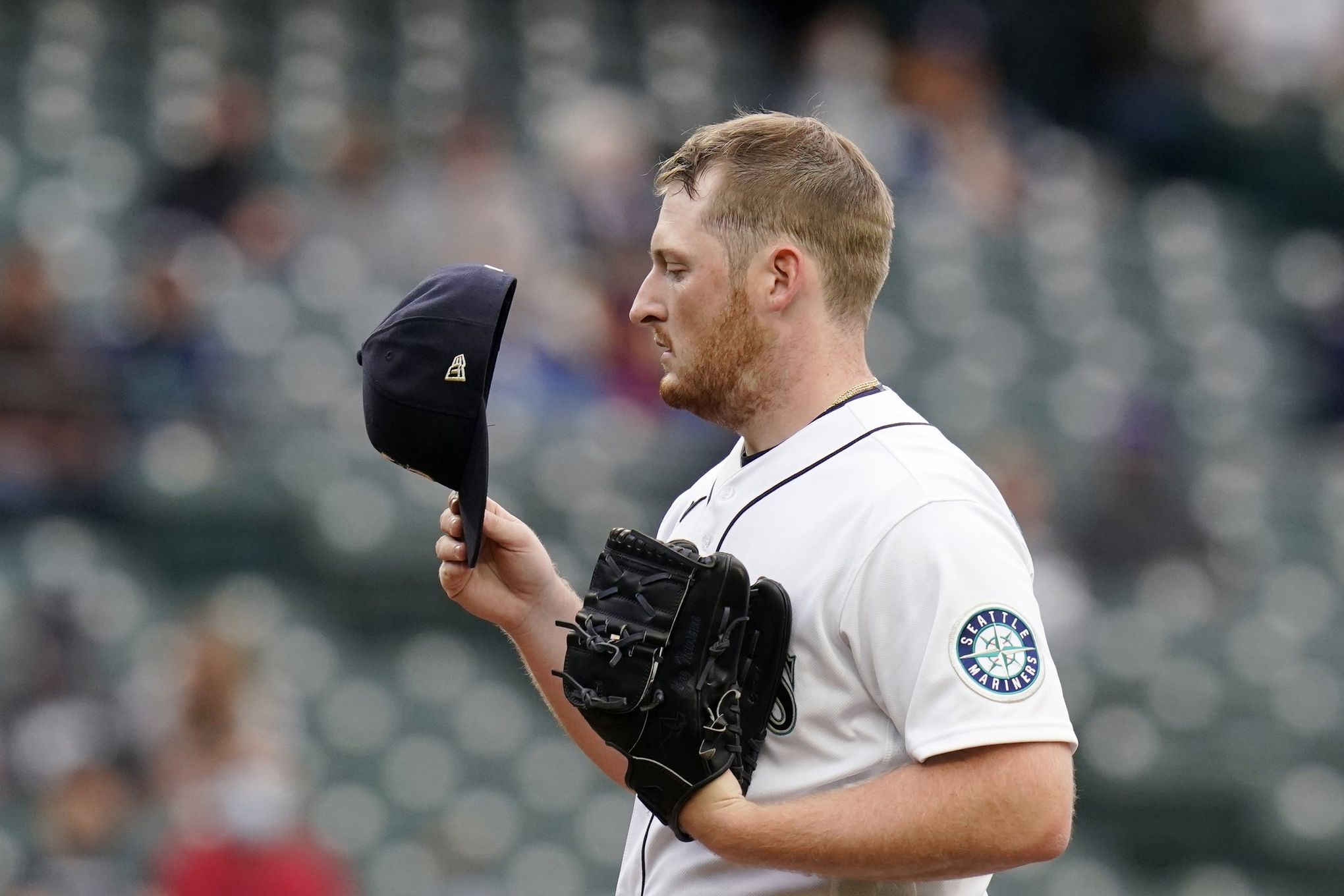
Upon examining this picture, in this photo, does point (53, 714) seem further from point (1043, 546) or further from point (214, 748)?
point (1043, 546)

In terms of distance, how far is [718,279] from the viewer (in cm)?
220

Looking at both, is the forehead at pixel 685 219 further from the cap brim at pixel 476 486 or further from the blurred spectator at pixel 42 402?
the blurred spectator at pixel 42 402

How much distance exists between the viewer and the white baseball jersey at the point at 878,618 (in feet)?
6.28

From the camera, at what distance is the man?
74.5 inches

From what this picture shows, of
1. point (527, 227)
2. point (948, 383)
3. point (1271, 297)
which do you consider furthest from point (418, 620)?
point (1271, 297)

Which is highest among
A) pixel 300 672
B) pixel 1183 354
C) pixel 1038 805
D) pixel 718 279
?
→ pixel 718 279

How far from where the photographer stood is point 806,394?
7.40ft

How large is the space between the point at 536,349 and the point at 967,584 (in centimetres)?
549

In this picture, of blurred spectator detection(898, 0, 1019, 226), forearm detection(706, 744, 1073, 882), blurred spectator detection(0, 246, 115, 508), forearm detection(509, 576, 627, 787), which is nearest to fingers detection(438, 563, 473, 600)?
forearm detection(509, 576, 627, 787)

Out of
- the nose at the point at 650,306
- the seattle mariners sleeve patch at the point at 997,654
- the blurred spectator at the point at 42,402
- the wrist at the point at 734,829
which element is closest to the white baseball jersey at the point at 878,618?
the seattle mariners sleeve patch at the point at 997,654

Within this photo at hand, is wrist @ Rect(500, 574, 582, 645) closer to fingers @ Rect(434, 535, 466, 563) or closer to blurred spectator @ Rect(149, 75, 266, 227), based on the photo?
fingers @ Rect(434, 535, 466, 563)

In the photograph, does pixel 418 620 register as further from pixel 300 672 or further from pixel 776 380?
pixel 776 380

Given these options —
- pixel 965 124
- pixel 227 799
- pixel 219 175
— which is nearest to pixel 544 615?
pixel 227 799

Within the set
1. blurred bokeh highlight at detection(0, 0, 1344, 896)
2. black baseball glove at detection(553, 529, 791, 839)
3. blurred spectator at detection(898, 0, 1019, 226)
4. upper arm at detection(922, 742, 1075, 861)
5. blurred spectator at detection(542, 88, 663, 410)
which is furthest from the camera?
blurred spectator at detection(898, 0, 1019, 226)
